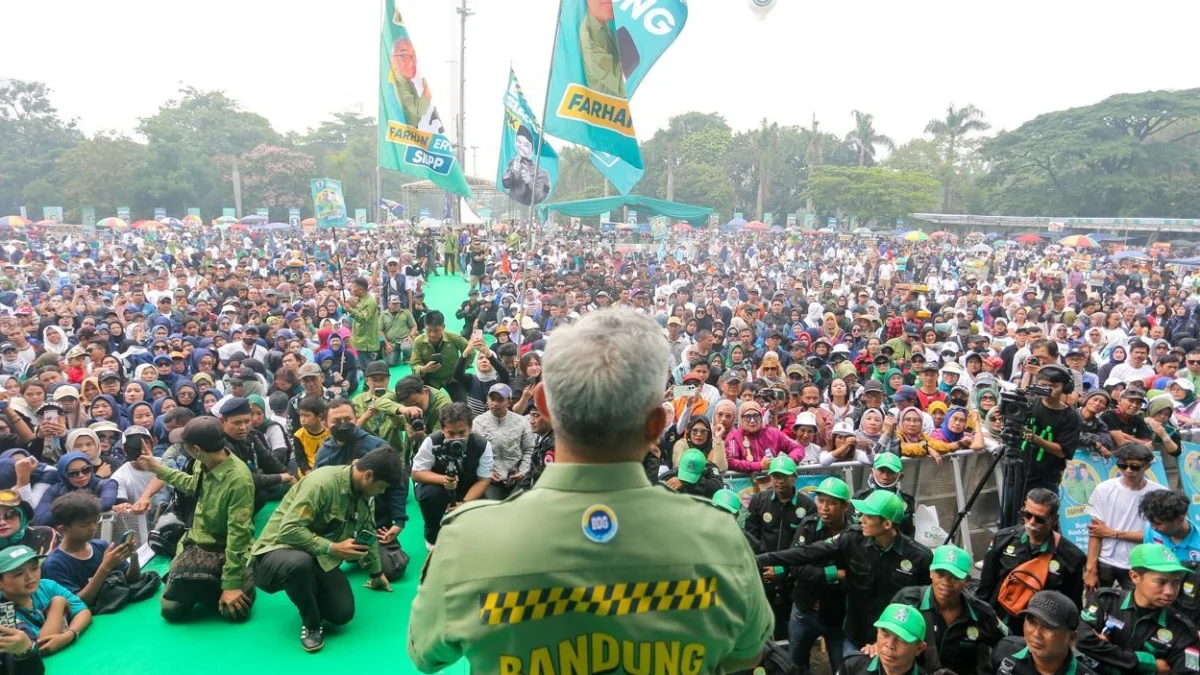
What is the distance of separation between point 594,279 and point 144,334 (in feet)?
30.0

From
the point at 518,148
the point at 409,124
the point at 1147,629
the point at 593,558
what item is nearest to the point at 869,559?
the point at 1147,629

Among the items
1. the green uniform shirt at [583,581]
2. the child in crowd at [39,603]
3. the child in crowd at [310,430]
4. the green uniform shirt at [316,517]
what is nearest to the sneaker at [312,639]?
the green uniform shirt at [316,517]

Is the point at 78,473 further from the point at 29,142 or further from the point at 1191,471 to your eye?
the point at 29,142

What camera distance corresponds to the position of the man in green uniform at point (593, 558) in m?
1.22

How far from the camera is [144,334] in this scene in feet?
31.7

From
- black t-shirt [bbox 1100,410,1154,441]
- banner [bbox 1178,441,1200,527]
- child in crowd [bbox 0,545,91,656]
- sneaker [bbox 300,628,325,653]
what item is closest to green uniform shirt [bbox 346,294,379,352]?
child in crowd [bbox 0,545,91,656]

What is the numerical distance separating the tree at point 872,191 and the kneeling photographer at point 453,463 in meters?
44.4

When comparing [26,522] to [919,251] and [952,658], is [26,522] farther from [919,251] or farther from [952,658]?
[919,251]

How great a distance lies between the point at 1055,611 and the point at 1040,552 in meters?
1.05

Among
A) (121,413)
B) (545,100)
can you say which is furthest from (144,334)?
(545,100)

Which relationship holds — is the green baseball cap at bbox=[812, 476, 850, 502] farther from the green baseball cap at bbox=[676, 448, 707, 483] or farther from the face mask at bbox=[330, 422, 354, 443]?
the face mask at bbox=[330, 422, 354, 443]

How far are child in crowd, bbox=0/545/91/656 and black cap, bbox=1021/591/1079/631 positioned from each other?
4.78 metres

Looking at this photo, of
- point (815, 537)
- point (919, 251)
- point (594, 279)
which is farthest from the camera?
point (919, 251)

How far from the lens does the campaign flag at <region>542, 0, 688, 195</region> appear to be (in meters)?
7.12
